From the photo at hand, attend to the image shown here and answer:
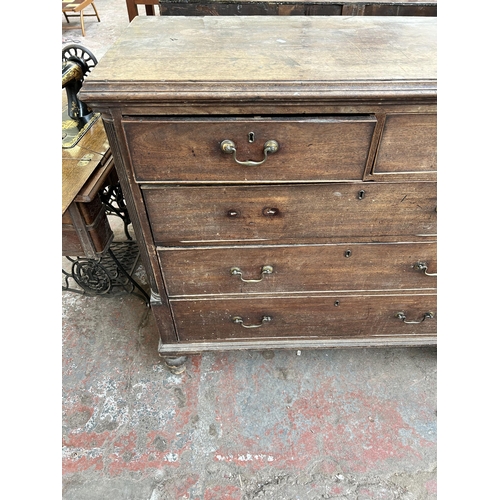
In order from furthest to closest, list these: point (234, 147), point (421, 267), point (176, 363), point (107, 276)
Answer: point (107, 276) < point (176, 363) < point (421, 267) < point (234, 147)

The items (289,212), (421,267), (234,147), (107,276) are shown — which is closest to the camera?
(234,147)

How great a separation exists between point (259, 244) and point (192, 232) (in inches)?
8.4

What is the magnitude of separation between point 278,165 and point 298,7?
806 mm

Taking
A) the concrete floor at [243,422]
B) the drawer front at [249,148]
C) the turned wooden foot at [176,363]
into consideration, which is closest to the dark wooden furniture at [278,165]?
the drawer front at [249,148]

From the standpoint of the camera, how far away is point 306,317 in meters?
1.41

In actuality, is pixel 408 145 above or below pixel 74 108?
above

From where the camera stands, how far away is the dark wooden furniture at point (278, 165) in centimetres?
86

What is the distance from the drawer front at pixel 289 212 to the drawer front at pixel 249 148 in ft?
0.17

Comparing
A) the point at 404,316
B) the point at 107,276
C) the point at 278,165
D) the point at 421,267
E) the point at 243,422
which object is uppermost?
the point at 278,165

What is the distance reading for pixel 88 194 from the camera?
125 centimetres

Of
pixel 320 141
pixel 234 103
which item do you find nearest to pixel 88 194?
pixel 234 103

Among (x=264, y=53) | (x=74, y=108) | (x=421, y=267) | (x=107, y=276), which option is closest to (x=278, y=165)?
(x=264, y=53)

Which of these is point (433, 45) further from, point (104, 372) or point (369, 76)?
point (104, 372)

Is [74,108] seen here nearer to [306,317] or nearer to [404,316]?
[306,317]
